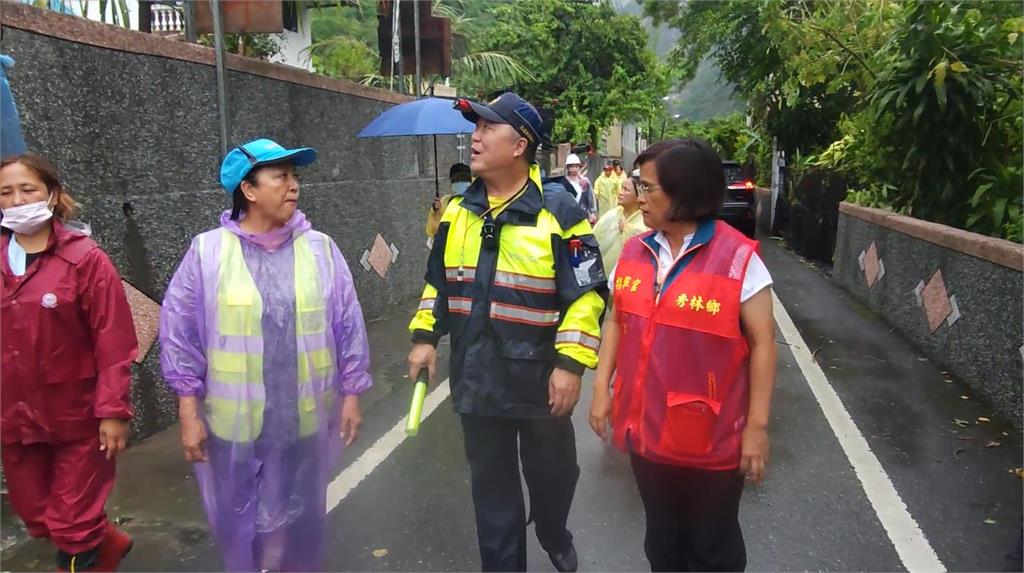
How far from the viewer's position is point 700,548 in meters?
2.59

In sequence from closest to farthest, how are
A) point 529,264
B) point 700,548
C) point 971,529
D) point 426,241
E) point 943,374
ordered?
point 700,548
point 529,264
point 971,529
point 943,374
point 426,241

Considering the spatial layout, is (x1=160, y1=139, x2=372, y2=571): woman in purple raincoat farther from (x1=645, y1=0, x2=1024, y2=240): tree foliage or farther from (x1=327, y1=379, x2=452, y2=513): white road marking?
(x1=645, y1=0, x2=1024, y2=240): tree foliage

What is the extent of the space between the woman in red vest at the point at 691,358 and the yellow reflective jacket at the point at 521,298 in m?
0.17

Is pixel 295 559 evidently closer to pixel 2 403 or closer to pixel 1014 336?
pixel 2 403

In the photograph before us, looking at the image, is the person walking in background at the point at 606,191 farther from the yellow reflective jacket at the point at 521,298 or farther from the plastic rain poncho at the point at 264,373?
the plastic rain poncho at the point at 264,373

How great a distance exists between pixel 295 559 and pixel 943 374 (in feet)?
18.0

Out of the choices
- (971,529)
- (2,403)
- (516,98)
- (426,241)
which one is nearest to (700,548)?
(516,98)

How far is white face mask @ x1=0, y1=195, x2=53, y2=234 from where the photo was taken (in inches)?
110

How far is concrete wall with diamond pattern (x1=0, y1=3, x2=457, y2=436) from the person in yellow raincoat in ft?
9.37

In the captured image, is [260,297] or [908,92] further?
[908,92]

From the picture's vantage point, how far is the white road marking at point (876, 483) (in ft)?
11.6

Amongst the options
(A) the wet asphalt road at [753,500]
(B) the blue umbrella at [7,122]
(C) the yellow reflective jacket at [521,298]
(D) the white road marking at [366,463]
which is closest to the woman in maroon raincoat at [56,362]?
(A) the wet asphalt road at [753,500]

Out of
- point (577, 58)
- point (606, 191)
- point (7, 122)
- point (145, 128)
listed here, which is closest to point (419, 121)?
point (145, 128)

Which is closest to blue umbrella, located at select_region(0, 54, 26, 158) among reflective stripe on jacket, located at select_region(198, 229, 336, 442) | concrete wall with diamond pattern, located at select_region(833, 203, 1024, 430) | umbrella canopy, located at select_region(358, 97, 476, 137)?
reflective stripe on jacket, located at select_region(198, 229, 336, 442)
